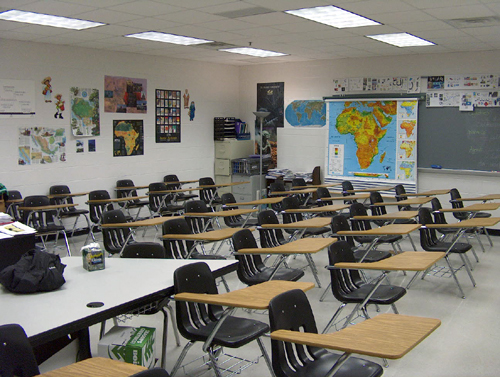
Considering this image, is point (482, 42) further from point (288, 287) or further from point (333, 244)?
point (288, 287)

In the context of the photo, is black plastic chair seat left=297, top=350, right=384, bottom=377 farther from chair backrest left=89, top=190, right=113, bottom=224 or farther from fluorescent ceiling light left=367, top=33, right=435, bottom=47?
fluorescent ceiling light left=367, top=33, right=435, bottom=47

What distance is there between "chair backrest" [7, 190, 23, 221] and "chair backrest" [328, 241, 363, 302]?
16.3ft

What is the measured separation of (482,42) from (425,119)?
6.00ft

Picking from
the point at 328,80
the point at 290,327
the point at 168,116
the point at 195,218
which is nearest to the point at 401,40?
the point at 328,80

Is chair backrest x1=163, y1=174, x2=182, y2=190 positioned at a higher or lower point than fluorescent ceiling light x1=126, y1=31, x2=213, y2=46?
lower

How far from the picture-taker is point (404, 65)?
980 centimetres

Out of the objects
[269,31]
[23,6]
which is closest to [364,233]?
[269,31]

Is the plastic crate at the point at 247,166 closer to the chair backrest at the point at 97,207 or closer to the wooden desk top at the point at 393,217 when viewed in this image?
the chair backrest at the point at 97,207

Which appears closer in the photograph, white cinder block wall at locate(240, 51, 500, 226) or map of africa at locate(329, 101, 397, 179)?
white cinder block wall at locate(240, 51, 500, 226)

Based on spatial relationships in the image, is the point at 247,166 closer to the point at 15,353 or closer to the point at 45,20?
the point at 45,20

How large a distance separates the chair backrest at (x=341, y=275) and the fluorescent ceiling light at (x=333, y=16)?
Result: 283 cm

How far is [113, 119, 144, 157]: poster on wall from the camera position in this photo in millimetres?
9453

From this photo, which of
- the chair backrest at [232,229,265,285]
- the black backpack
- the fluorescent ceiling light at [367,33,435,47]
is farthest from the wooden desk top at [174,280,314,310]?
the fluorescent ceiling light at [367,33,435,47]

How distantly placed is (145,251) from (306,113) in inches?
293
